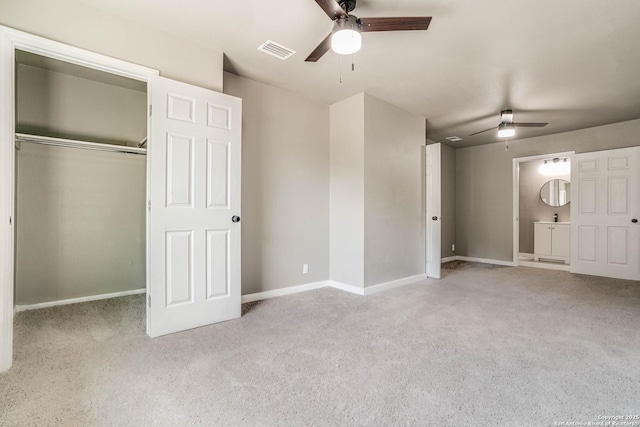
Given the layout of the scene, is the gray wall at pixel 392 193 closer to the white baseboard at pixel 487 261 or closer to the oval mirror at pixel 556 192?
the white baseboard at pixel 487 261

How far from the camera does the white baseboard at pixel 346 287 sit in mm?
3879

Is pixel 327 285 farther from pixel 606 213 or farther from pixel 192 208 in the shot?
pixel 606 213

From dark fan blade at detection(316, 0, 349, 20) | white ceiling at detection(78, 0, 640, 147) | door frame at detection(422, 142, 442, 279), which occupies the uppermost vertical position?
white ceiling at detection(78, 0, 640, 147)

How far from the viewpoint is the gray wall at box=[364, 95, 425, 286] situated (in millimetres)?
3967

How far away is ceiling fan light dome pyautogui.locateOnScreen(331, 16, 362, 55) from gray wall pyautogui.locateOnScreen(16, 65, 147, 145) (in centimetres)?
299

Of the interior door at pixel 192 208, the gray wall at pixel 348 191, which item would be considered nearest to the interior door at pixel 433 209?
the gray wall at pixel 348 191

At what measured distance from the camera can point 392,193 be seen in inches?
170

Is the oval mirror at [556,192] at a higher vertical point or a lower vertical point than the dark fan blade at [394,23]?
lower

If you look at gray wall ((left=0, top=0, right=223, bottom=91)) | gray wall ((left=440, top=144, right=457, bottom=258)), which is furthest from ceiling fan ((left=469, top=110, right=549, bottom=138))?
gray wall ((left=0, top=0, right=223, bottom=91))

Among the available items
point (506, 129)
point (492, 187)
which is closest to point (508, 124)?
point (506, 129)

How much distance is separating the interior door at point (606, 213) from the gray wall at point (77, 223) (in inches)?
285

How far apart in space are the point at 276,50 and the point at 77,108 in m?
2.44

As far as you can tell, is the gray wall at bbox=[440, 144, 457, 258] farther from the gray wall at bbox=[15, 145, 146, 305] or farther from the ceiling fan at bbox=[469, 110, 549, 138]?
the gray wall at bbox=[15, 145, 146, 305]

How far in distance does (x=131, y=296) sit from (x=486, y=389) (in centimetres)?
391
